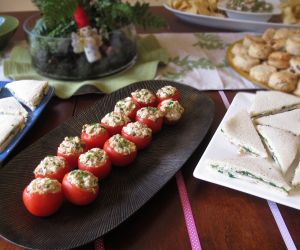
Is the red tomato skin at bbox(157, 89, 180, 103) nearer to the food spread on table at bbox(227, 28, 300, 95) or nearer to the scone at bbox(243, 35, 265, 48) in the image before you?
the food spread on table at bbox(227, 28, 300, 95)

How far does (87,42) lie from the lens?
3.26ft

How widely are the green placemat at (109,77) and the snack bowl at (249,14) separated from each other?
0.34 meters

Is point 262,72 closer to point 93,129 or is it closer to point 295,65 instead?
point 295,65

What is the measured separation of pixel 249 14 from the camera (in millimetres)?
1320

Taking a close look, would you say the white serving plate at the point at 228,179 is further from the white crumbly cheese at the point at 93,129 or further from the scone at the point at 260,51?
the scone at the point at 260,51

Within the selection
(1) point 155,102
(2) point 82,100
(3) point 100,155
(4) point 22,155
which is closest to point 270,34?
(1) point 155,102

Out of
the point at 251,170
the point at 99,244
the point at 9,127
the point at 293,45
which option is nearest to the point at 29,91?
the point at 9,127

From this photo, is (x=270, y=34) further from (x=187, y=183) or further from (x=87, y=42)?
(x=187, y=183)

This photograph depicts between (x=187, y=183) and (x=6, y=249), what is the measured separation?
0.36 m

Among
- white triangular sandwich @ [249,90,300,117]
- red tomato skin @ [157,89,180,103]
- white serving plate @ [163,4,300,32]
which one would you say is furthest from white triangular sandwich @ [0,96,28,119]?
white serving plate @ [163,4,300,32]

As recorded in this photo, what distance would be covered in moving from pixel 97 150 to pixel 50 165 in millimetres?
99

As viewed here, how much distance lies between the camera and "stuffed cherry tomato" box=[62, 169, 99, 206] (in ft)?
1.93

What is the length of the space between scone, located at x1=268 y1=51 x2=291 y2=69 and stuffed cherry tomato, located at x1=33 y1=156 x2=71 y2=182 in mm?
730

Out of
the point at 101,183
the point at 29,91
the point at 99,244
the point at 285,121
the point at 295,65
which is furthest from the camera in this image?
the point at 295,65
